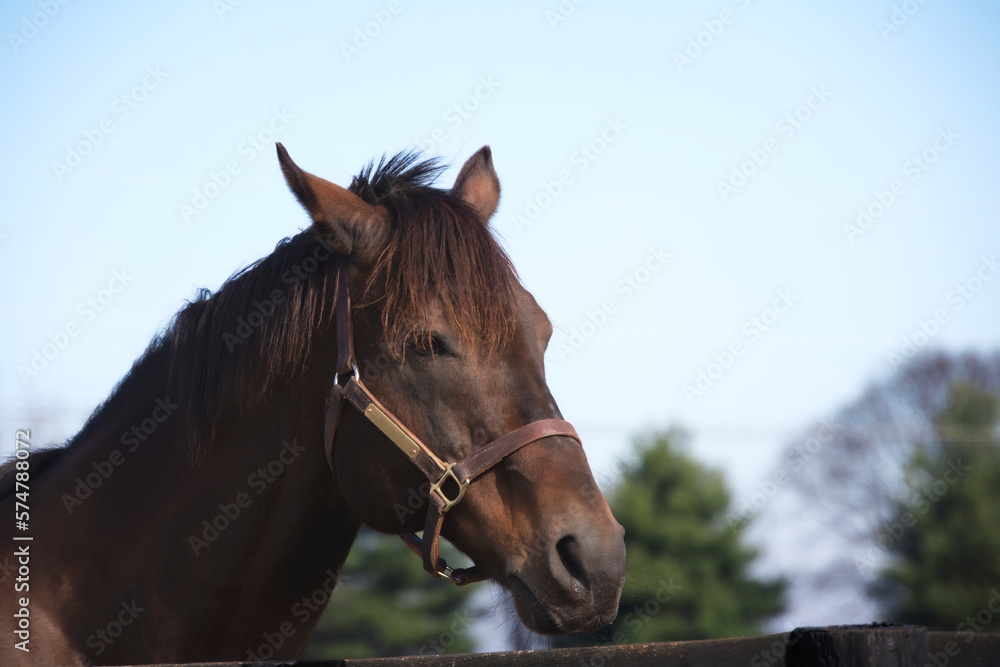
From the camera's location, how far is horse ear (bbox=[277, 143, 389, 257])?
9.29 feet

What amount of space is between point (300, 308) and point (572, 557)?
1.37m

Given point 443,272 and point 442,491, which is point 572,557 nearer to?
point 442,491

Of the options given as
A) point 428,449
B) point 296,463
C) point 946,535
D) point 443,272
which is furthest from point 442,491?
point 946,535

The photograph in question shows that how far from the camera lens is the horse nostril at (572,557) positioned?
236 cm

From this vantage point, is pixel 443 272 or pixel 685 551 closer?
pixel 443 272

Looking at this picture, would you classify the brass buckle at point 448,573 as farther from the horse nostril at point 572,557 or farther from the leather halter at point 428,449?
the horse nostril at point 572,557

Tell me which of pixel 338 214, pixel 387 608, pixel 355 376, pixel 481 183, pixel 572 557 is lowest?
pixel 387 608

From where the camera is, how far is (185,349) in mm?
3043

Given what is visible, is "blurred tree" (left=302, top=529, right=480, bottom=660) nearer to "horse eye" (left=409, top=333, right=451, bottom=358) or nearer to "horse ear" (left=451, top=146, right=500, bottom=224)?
"horse ear" (left=451, top=146, right=500, bottom=224)

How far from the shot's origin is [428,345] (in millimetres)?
2732

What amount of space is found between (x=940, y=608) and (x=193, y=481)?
27.0 metres

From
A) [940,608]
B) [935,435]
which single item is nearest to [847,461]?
[935,435]

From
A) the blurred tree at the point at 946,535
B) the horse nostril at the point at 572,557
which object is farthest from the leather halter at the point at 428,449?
the blurred tree at the point at 946,535

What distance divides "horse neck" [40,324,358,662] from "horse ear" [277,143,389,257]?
40 centimetres
